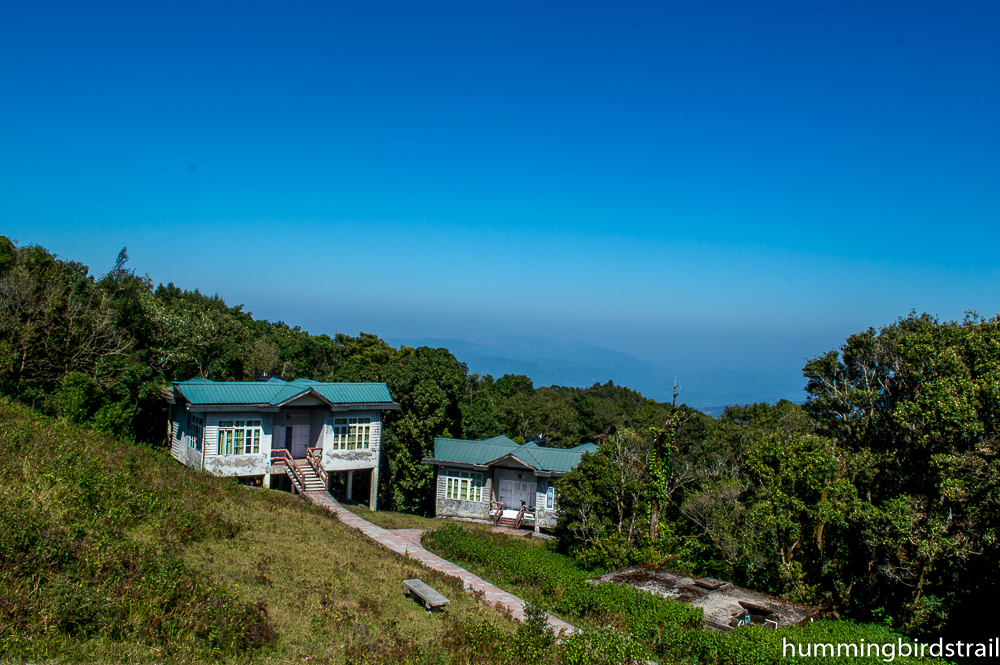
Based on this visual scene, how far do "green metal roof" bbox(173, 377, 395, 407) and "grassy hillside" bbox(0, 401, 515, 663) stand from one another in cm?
774

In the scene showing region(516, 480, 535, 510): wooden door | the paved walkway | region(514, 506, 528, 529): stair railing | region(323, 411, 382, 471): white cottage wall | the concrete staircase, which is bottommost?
region(514, 506, 528, 529): stair railing

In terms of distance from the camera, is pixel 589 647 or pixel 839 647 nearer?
pixel 589 647

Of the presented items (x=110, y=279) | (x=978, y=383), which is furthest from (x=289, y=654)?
(x=110, y=279)

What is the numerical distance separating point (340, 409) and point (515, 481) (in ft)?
30.7

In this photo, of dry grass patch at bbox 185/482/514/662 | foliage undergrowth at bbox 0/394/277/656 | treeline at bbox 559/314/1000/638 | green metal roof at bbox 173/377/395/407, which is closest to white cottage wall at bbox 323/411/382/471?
green metal roof at bbox 173/377/395/407

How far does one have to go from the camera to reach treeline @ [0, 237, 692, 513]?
81.3 ft

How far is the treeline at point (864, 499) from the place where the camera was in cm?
1518

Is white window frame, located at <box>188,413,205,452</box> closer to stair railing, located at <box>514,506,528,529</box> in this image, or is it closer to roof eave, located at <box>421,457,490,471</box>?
roof eave, located at <box>421,457,490,471</box>

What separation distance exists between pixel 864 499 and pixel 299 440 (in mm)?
22908

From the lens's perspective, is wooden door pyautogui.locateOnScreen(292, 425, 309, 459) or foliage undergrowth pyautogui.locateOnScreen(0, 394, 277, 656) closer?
foliage undergrowth pyautogui.locateOnScreen(0, 394, 277, 656)

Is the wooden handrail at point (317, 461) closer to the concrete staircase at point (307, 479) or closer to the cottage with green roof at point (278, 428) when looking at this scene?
the cottage with green roof at point (278, 428)

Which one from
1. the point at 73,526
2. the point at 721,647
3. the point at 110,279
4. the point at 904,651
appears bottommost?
the point at 904,651

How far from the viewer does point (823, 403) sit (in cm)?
2344

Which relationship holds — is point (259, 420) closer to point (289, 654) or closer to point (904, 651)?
point (289, 654)
